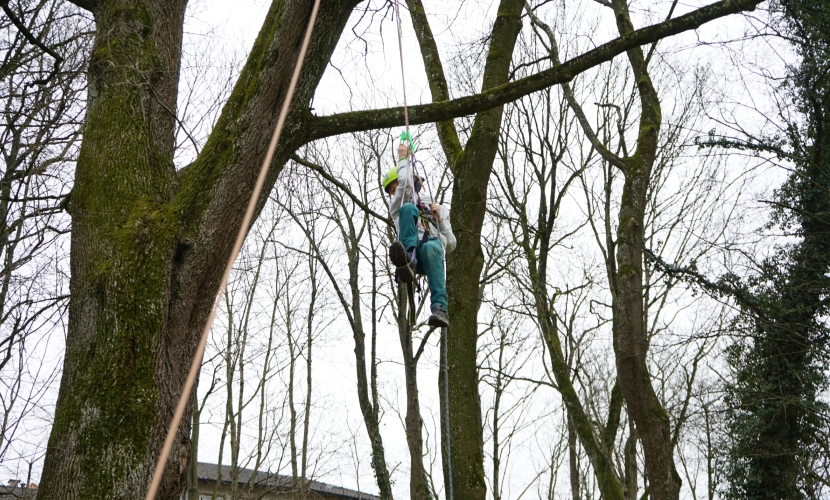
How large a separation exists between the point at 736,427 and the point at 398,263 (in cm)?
772

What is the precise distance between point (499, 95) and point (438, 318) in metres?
1.86

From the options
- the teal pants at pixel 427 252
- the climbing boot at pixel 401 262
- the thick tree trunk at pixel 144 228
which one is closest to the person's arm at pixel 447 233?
the teal pants at pixel 427 252

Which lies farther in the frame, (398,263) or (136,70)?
(398,263)

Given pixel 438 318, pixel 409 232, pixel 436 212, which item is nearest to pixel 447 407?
pixel 438 318

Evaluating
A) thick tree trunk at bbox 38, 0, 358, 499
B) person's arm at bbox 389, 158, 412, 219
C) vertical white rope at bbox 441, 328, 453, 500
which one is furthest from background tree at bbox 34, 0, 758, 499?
vertical white rope at bbox 441, 328, 453, 500

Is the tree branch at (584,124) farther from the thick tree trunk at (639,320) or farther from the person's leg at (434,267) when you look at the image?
the person's leg at (434,267)

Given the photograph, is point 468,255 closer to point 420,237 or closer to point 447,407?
point 420,237

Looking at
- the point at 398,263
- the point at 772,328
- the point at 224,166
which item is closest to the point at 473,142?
the point at 398,263

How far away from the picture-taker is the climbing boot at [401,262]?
16.2ft

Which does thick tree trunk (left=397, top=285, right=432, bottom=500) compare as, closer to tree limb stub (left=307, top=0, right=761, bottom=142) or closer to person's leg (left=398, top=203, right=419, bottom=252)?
person's leg (left=398, top=203, right=419, bottom=252)

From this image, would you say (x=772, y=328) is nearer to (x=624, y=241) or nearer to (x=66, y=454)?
(x=624, y=241)

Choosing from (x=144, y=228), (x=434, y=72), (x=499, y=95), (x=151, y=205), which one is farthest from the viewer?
(x=434, y=72)

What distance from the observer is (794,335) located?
8922 millimetres

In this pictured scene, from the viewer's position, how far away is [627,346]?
7.07 m
